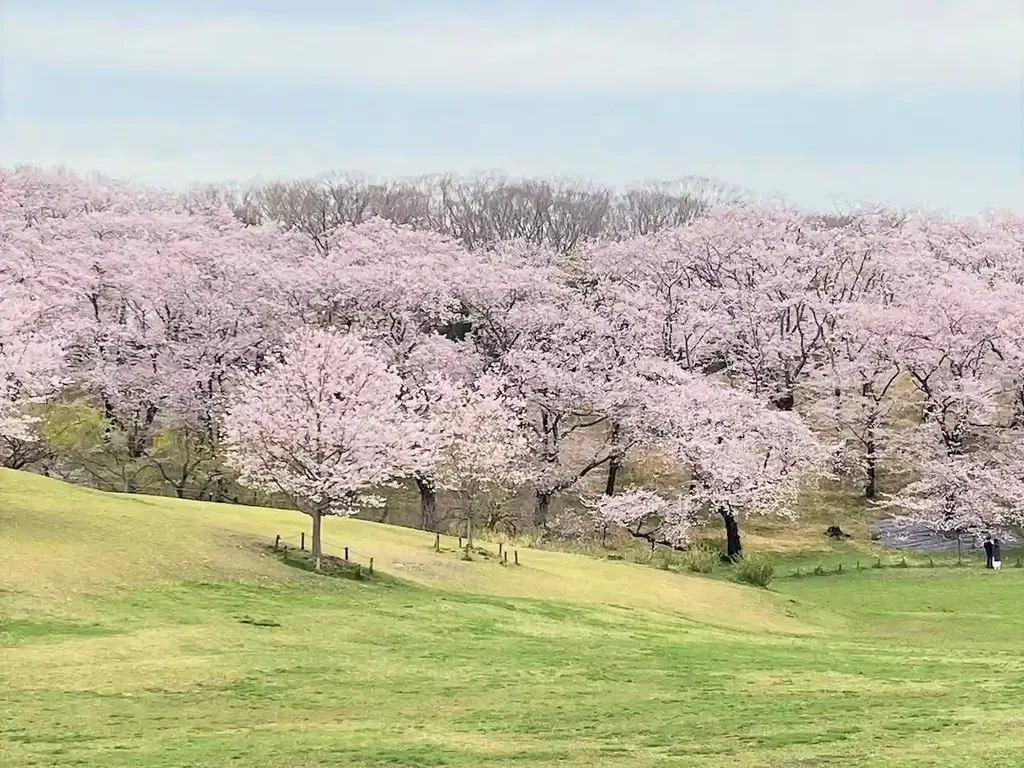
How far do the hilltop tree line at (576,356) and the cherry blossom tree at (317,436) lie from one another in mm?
5125

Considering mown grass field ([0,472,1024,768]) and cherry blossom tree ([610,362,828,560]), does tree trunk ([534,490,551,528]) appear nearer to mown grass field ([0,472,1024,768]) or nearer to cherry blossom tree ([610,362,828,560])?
cherry blossom tree ([610,362,828,560])

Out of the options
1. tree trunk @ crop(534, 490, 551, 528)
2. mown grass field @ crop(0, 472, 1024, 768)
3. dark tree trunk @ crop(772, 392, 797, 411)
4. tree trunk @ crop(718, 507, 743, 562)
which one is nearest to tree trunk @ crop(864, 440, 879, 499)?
dark tree trunk @ crop(772, 392, 797, 411)

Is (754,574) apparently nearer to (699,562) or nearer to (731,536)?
(699,562)

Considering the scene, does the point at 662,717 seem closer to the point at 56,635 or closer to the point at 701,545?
the point at 56,635

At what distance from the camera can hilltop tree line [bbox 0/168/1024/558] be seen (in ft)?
155

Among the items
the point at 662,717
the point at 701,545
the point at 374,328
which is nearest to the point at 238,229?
the point at 374,328

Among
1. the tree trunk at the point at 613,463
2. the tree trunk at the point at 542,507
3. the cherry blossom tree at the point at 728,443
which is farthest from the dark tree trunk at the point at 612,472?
the tree trunk at the point at 542,507

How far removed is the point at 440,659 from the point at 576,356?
3750cm

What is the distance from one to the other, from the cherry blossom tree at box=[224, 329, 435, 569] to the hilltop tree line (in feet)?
16.8

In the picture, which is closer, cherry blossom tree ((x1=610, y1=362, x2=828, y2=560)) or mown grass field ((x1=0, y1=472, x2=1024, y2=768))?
mown grass field ((x1=0, y1=472, x2=1024, y2=768))

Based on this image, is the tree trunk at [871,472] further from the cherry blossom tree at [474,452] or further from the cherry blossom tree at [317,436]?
the cherry blossom tree at [317,436]

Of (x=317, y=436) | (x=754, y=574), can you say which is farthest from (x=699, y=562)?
(x=317, y=436)

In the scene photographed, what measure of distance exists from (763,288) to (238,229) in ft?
110

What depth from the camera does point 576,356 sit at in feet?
182
